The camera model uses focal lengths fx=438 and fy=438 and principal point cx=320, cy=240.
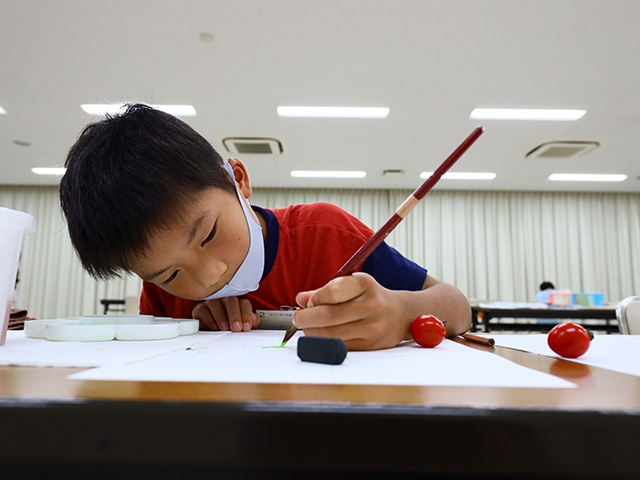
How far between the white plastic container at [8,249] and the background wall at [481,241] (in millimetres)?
5952

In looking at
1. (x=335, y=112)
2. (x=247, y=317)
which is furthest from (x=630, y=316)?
(x=335, y=112)

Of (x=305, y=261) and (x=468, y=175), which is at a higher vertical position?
(x=468, y=175)

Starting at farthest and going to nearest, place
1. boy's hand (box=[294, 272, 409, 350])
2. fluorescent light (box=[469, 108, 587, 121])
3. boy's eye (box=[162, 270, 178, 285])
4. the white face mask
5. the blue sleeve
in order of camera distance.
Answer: fluorescent light (box=[469, 108, 587, 121]) < the blue sleeve < the white face mask < boy's eye (box=[162, 270, 178, 285]) < boy's hand (box=[294, 272, 409, 350])

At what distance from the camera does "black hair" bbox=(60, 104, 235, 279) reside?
65cm

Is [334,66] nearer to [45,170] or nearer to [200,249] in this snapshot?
[200,249]

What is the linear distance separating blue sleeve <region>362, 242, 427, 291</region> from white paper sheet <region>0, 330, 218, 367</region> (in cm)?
57

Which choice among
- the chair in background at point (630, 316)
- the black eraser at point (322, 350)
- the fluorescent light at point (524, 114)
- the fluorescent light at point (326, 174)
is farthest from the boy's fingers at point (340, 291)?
the fluorescent light at point (326, 174)

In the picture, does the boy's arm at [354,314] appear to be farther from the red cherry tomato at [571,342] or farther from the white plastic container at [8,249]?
the white plastic container at [8,249]

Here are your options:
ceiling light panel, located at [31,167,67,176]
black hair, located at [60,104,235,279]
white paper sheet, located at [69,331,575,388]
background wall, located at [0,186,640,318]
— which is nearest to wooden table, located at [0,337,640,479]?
white paper sheet, located at [69,331,575,388]

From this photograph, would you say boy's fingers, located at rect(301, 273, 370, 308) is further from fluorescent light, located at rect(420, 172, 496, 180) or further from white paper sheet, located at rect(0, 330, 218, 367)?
fluorescent light, located at rect(420, 172, 496, 180)

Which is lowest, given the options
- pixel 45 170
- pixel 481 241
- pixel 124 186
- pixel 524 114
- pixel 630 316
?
pixel 630 316

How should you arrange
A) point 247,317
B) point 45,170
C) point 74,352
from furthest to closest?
point 45,170 → point 247,317 → point 74,352

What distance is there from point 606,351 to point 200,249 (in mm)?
587

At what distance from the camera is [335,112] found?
3727mm
